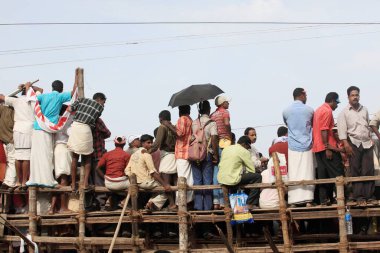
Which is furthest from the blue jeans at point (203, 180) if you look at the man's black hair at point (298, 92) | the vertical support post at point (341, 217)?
the vertical support post at point (341, 217)

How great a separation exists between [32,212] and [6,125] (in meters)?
1.66

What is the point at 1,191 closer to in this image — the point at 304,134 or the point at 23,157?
the point at 23,157

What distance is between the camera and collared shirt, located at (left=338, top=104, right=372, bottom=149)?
1204cm

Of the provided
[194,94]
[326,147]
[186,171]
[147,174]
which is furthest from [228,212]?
[194,94]

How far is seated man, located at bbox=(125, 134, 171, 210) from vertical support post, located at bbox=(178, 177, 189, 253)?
334mm

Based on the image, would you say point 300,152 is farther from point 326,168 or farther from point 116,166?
point 116,166

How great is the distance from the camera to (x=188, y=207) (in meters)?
12.8

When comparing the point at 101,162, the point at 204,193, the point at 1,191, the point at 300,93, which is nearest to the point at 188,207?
the point at 204,193

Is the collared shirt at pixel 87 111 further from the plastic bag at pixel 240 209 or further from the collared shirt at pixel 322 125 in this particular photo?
the collared shirt at pixel 322 125

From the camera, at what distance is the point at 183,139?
12766mm

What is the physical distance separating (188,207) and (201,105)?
1.69m

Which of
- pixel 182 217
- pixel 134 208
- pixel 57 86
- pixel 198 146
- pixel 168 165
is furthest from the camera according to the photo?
pixel 57 86

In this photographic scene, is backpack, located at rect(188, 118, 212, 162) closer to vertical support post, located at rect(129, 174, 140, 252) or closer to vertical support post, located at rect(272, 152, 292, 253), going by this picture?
vertical support post, located at rect(129, 174, 140, 252)

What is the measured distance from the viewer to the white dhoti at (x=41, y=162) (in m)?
13.4
